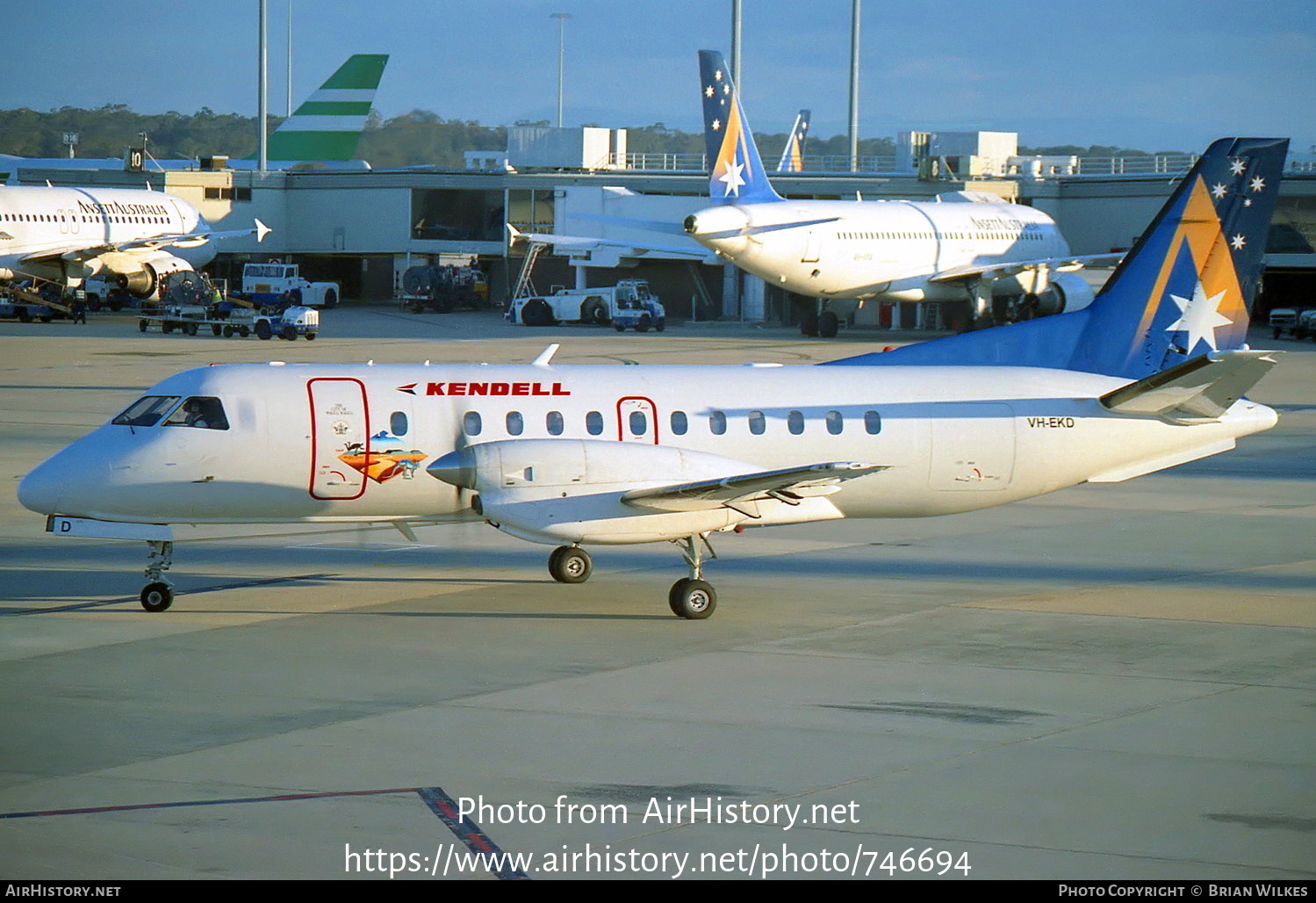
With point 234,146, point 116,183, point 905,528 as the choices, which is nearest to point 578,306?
point 116,183

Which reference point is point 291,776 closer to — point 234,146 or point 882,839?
point 882,839

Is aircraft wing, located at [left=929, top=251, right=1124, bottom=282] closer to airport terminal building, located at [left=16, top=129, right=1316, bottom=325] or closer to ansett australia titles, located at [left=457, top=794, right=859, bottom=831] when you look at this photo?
airport terminal building, located at [left=16, top=129, right=1316, bottom=325]

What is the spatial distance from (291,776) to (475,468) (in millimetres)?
6469

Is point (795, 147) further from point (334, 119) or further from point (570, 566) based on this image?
point (570, 566)

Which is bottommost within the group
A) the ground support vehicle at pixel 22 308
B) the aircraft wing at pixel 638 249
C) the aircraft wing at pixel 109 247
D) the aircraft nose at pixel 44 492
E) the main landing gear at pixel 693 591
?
the main landing gear at pixel 693 591

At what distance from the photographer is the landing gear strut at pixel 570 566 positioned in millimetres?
20906

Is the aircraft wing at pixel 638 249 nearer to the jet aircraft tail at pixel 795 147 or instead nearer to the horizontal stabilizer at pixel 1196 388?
the jet aircraft tail at pixel 795 147

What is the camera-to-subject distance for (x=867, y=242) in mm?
64312

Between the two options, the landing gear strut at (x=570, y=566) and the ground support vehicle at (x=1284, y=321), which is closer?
the landing gear strut at (x=570, y=566)

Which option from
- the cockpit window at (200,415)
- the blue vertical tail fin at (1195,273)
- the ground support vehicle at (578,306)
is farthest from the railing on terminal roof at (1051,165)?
the cockpit window at (200,415)

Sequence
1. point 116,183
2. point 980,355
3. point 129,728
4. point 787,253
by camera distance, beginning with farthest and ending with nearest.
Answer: point 116,183 < point 787,253 < point 980,355 < point 129,728

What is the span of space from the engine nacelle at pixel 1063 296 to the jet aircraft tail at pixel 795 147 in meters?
28.0

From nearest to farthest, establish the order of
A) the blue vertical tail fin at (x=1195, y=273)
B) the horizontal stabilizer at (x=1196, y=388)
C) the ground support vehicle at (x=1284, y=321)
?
1. the horizontal stabilizer at (x=1196, y=388)
2. the blue vertical tail fin at (x=1195, y=273)
3. the ground support vehicle at (x=1284, y=321)

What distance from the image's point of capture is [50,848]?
1055 centimetres
